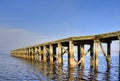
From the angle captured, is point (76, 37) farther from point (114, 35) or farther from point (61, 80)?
point (61, 80)

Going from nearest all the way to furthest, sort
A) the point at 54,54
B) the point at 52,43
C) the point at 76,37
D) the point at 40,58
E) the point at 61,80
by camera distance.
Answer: the point at 61,80, the point at 76,37, the point at 52,43, the point at 54,54, the point at 40,58

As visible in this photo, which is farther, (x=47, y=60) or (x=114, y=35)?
(x=47, y=60)

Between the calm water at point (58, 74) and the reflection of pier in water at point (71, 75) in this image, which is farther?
Answer: the calm water at point (58, 74)

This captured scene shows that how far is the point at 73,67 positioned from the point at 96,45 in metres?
6.27

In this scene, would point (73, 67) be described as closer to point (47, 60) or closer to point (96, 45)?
point (96, 45)

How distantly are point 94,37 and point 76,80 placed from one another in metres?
7.76

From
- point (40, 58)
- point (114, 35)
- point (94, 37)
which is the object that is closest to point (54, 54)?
point (40, 58)

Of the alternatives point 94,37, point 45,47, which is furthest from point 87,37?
point 45,47

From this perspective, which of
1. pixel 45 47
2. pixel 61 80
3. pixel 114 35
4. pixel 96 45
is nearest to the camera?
pixel 61 80

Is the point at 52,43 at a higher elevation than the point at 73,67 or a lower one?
higher

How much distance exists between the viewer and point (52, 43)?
4362 centimetres

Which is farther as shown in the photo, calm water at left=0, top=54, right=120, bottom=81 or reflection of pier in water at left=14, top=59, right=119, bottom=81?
calm water at left=0, top=54, right=120, bottom=81

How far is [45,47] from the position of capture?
50625 millimetres

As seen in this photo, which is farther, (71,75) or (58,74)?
(58,74)
